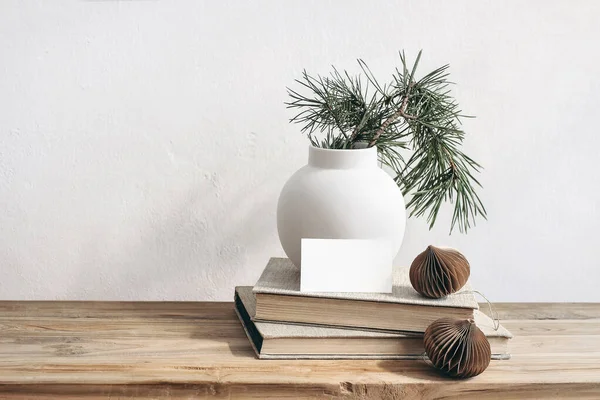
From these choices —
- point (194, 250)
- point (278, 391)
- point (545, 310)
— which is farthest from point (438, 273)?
point (194, 250)

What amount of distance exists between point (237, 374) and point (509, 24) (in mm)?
759

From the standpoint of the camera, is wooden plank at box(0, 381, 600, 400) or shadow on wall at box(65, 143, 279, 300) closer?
wooden plank at box(0, 381, 600, 400)

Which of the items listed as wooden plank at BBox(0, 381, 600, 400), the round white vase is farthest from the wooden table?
the round white vase

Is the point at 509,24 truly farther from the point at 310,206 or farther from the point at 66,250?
the point at 66,250

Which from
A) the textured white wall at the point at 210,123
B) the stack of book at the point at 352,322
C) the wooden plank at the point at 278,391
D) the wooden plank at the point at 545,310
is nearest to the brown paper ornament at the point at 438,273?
the stack of book at the point at 352,322

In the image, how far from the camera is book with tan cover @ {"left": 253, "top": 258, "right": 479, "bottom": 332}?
A: 836 mm

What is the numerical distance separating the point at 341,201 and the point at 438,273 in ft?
0.48

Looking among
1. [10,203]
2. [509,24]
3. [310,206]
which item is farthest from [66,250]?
[509,24]

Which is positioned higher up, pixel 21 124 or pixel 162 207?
pixel 21 124

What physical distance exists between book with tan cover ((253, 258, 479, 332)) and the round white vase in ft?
0.26

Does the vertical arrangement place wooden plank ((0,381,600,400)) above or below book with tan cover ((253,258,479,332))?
below

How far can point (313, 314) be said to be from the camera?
0.85 m

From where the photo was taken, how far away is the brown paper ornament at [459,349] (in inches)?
30.0

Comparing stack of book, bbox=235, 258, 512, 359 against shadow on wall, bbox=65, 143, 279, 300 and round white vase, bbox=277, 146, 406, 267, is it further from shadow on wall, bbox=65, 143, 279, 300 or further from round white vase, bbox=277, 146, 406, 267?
shadow on wall, bbox=65, 143, 279, 300
